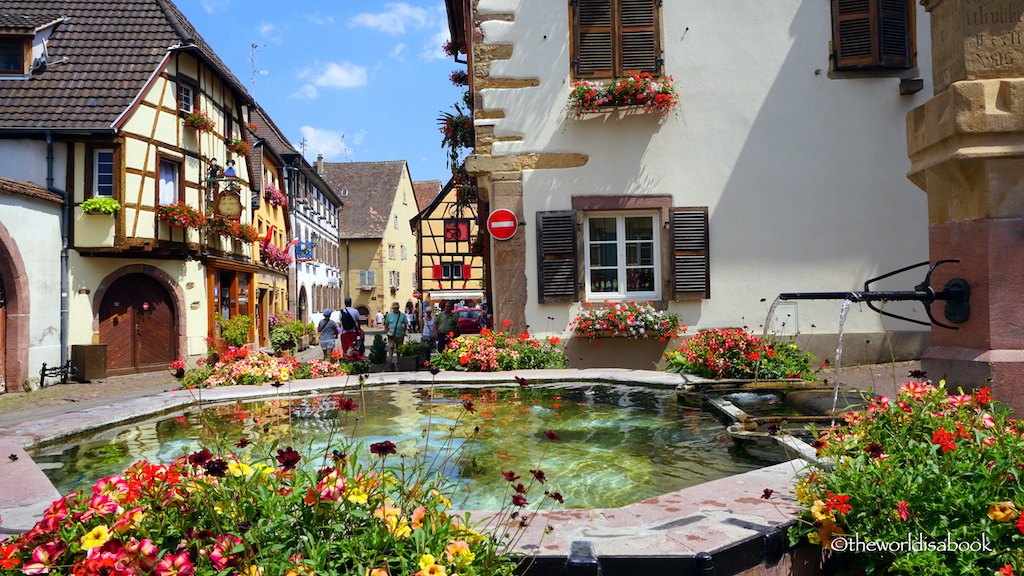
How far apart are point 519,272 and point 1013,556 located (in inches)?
341

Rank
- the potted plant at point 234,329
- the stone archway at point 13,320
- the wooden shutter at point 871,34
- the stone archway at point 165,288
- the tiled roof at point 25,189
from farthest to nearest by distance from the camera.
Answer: the potted plant at point 234,329 < the stone archway at point 165,288 < the stone archway at point 13,320 < the tiled roof at point 25,189 < the wooden shutter at point 871,34

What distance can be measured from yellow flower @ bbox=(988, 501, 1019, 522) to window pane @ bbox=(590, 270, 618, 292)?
8.63m

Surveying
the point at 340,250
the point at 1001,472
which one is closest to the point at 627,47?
the point at 1001,472

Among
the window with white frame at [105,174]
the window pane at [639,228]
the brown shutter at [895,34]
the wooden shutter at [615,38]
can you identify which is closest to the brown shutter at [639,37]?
the wooden shutter at [615,38]

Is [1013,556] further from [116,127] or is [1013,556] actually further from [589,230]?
[116,127]

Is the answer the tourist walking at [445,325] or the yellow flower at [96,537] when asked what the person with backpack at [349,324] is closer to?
the tourist walking at [445,325]

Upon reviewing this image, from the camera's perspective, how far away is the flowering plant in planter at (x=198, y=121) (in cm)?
1875

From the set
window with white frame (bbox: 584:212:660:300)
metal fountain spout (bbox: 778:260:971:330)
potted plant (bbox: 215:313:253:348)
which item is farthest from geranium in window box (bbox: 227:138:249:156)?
metal fountain spout (bbox: 778:260:971:330)

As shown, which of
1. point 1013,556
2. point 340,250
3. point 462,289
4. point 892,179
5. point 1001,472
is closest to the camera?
point 1013,556

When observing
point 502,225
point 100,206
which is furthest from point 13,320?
point 502,225

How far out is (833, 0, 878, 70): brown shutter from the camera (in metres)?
10.4

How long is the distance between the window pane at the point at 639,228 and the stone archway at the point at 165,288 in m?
12.3

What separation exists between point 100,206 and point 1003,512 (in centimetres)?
1713

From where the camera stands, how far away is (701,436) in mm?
4762
